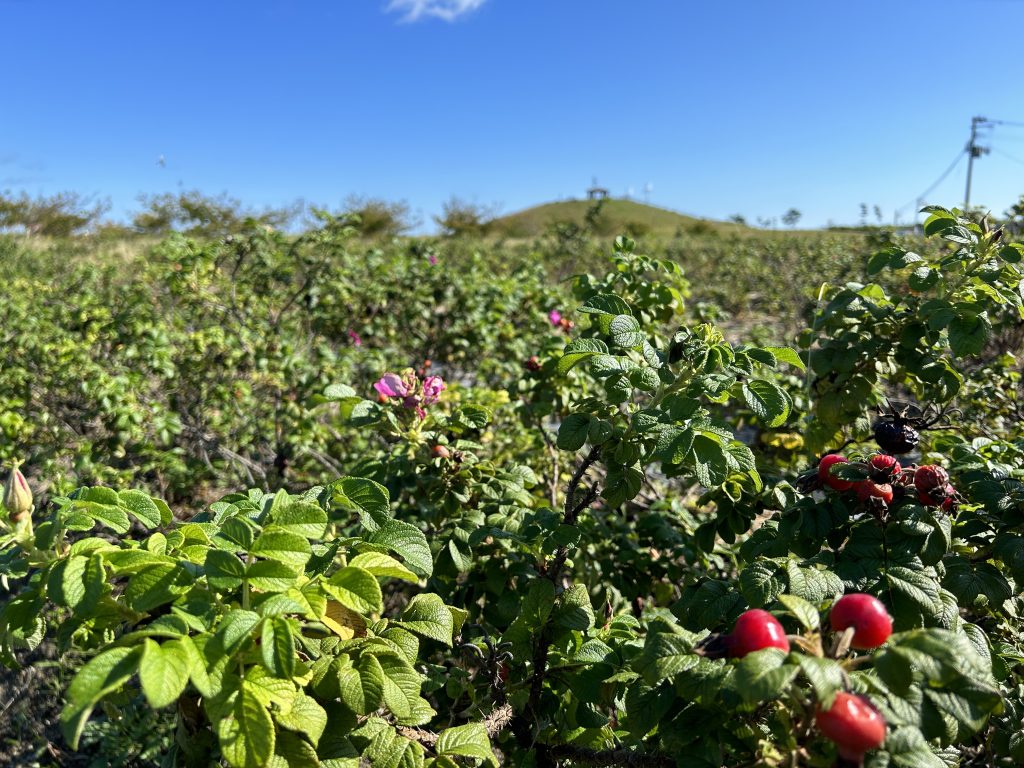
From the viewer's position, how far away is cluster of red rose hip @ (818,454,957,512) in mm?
1123

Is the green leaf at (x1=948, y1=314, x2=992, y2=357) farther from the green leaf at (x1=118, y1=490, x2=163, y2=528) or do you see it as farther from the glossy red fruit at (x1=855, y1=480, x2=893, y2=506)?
the green leaf at (x1=118, y1=490, x2=163, y2=528)

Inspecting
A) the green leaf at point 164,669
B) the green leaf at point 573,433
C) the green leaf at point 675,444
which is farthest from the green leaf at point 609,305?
the green leaf at point 164,669

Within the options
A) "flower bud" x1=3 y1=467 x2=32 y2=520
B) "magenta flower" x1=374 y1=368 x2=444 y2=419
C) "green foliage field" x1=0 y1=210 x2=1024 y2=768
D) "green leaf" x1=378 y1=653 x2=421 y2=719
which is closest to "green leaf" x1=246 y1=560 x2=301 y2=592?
"green foliage field" x1=0 y1=210 x2=1024 y2=768

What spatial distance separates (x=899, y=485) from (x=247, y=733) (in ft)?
3.85

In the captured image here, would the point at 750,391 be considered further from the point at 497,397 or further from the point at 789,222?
the point at 789,222

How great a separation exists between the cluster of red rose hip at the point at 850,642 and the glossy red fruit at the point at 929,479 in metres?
0.55

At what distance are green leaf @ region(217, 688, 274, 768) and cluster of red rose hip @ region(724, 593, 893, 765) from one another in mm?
552

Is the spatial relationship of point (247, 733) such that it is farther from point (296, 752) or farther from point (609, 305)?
point (609, 305)

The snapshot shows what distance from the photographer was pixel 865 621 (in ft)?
2.27

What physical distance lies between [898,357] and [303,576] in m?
1.66

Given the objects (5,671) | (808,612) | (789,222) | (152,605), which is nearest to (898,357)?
(808,612)

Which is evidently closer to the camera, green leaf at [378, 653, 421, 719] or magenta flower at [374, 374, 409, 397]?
green leaf at [378, 653, 421, 719]

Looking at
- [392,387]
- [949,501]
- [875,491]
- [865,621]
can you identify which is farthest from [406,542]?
[949,501]

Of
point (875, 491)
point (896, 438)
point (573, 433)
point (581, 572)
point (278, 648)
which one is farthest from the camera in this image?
point (581, 572)
